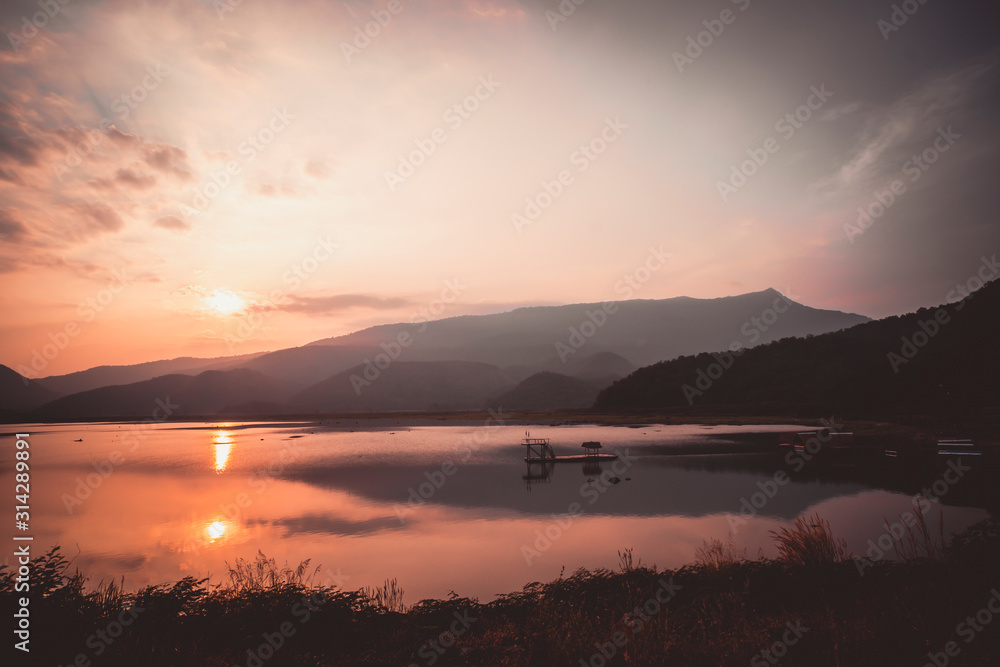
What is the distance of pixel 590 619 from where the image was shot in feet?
42.8

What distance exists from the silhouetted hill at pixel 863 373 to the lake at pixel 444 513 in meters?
37.0

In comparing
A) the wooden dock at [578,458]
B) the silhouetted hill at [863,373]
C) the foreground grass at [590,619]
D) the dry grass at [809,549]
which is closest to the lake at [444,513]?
the wooden dock at [578,458]

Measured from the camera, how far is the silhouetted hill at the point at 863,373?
70.1m

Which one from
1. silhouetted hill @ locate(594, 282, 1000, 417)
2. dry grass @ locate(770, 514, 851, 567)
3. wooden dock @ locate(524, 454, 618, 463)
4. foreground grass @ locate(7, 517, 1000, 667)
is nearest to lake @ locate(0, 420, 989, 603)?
wooden dock @ locate(524, 454, 618, 463)

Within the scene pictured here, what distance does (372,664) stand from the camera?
10922 millimetres

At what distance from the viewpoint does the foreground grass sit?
392 inches

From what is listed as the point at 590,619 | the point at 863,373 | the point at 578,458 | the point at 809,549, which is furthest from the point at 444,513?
the point at 863,373

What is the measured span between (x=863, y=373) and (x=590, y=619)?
109170 millimetres

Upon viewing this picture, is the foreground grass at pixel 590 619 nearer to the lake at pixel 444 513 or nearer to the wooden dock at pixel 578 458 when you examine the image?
the lake at pixel 444 513

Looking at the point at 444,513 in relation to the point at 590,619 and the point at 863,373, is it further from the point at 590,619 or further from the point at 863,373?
the point at 863,373

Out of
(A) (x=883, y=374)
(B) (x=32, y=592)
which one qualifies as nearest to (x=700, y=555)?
(B) (x=32, y=592)

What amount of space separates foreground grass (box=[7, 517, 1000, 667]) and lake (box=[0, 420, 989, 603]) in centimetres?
276

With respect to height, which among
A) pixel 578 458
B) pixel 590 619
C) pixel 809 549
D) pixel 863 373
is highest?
pixel 863 373

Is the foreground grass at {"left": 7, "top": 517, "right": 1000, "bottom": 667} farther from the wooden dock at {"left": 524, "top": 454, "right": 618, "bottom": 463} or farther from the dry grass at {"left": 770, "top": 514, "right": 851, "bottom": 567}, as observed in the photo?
the wooden dock at {"left": 524, "top": 454, "right": 618, "bottom": 463}
